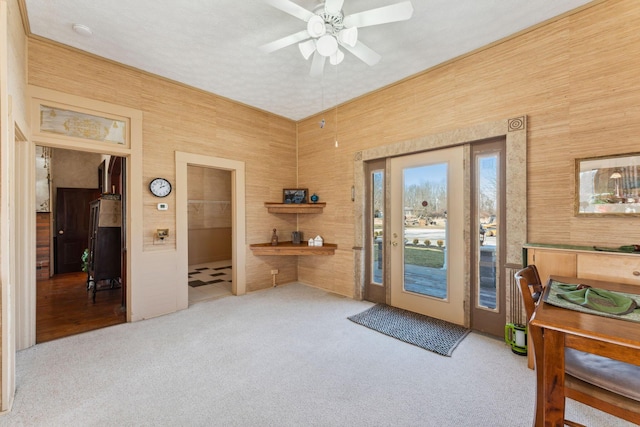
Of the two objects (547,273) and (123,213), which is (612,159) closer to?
(547,273)

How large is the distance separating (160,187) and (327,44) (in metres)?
2.89

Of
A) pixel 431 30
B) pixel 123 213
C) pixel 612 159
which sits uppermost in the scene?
pixel 431 30

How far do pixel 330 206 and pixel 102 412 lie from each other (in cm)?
370

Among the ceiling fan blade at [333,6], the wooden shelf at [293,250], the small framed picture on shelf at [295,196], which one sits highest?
Answer: the ceiling fan blade at [333,6]

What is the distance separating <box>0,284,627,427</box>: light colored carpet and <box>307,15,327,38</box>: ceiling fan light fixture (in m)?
2.88

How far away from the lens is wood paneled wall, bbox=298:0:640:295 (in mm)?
2256

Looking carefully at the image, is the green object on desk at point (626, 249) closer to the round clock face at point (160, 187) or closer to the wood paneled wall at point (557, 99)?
the wood paneled wall at point (557, 99)

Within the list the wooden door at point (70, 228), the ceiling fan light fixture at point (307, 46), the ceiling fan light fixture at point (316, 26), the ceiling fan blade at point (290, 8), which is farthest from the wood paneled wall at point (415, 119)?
the wooden door at point (70, 228)

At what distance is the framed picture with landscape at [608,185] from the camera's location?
2182mm

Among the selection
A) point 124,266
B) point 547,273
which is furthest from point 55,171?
point 547,273

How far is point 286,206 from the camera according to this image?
15.9 feet

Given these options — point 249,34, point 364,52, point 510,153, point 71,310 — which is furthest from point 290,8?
point 71,310

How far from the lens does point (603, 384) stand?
51.4 inches

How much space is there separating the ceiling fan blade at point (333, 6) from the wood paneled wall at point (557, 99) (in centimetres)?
187
